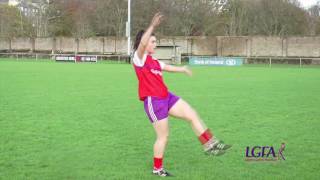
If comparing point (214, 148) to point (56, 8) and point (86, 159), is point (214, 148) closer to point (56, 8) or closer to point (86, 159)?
point (86, 159)

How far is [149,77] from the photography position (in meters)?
6.86

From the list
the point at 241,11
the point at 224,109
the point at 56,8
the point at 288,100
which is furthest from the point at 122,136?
the point at 56,8

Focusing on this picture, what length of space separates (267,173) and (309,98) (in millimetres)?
11333

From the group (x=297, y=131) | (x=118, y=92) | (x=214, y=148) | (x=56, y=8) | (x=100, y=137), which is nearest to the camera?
(x=214, y=148)

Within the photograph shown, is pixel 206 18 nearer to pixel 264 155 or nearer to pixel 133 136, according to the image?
pixel 133 136

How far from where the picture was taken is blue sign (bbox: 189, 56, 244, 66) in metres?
47.6

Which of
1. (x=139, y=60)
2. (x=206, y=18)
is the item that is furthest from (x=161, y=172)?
(x=206, y=18)

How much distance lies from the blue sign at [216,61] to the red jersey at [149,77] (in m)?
41.1

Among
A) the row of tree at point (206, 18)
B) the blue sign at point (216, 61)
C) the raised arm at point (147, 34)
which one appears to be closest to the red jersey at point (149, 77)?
the raised arm at point (147, 34)

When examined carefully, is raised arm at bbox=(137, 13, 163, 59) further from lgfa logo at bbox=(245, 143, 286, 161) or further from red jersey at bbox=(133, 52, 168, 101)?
lgfa logo at bbox=(245, 143, 286, 161)

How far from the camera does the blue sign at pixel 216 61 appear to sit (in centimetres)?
4762

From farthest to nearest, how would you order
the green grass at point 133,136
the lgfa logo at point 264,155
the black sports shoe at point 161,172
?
the lgfa logo at point 264,155, the green grass at point 133,136, the black sports shoe at point 161,172

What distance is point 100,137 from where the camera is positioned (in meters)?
9.96

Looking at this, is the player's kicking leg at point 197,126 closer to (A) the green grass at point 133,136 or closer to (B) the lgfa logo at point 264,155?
(A) the green grass at point 133,136
